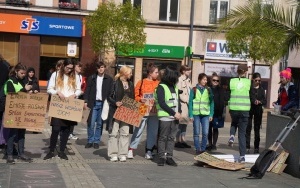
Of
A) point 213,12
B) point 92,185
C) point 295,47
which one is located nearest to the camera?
point 92,185

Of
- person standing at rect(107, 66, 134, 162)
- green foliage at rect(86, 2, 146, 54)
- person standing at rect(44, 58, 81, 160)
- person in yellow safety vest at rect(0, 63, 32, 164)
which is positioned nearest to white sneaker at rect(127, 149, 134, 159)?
person standing at rect(107, 66, 134, 162)

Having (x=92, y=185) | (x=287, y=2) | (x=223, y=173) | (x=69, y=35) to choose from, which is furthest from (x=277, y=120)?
(x=69, y=35)

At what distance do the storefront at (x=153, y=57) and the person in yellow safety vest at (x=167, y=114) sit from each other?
21.5 metres

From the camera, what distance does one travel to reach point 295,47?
1217cm

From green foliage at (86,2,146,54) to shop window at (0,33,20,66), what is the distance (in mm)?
4049

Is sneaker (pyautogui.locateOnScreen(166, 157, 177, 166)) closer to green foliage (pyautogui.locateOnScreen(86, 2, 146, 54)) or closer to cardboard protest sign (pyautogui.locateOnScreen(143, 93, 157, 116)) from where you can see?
cardboard protest sign (pyautogui.locateOnScreen(143, 93, 157, 116))

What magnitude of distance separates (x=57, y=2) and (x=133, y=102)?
20942mm

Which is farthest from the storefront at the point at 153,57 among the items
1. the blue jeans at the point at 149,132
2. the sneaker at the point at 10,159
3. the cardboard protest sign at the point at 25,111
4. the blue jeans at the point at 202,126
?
the sneaker at the point at 10,159

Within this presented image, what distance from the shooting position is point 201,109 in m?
12.2

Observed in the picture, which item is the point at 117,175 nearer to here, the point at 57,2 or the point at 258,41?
the point at 258,41

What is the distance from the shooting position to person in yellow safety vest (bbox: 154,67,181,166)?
1067cm

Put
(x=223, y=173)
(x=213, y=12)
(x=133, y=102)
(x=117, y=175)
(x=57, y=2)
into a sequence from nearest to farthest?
(x=117, y=175) < (x=223, y=173) < (x=133, y=102) < (x=57, y=2) < (x=213, y=12)

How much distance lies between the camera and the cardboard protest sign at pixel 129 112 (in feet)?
35.7

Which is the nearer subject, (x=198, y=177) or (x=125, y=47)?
(x=198, y=177)
